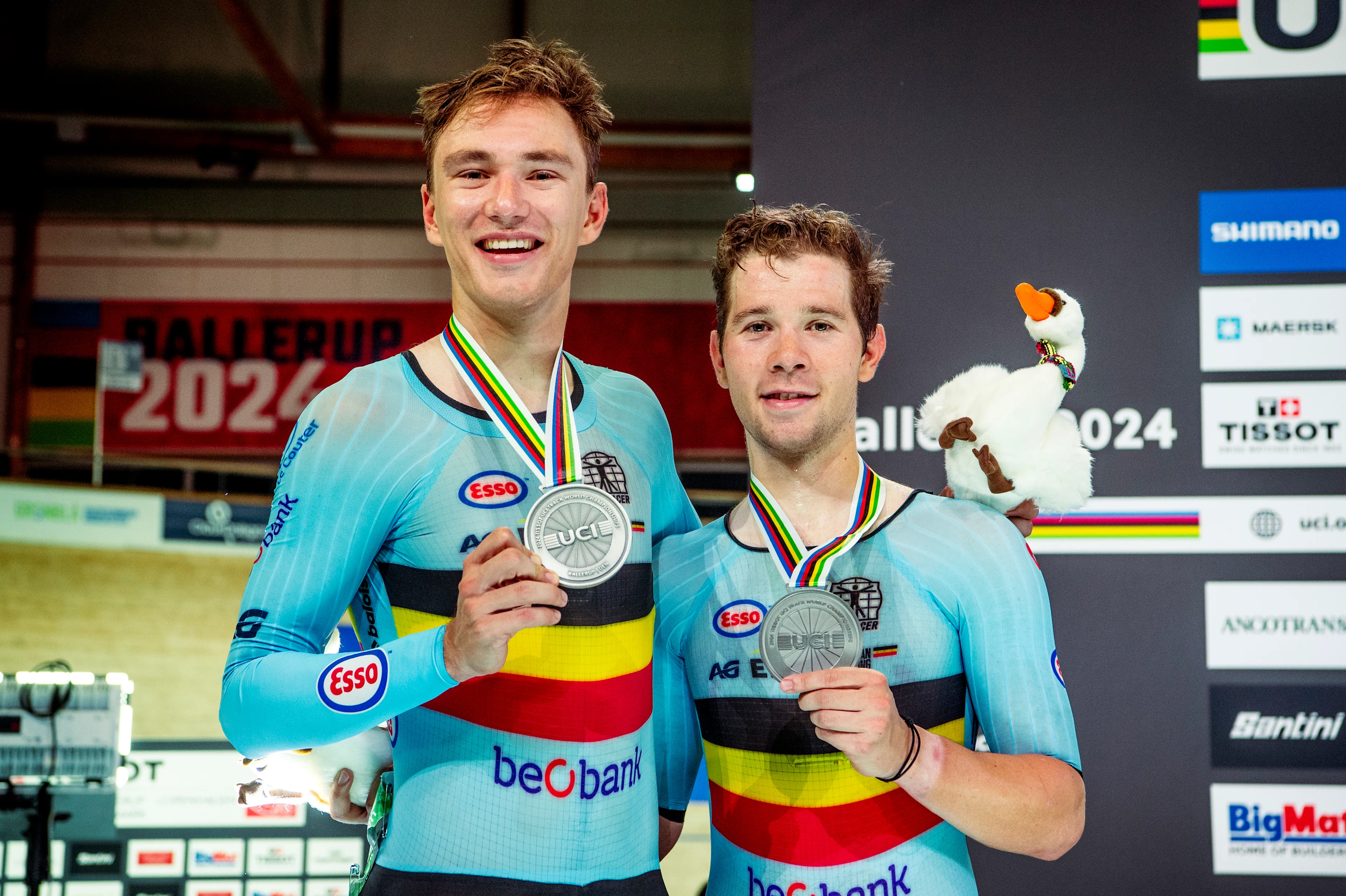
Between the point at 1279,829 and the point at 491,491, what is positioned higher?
the point at 491,491

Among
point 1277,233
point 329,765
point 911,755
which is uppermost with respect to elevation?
point 1277,233

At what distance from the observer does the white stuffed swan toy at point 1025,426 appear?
2311 mm

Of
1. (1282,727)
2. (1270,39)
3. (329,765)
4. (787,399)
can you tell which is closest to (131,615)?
(329,765)

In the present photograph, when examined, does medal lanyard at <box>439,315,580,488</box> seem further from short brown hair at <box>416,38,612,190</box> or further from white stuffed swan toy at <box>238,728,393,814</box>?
white stuffed swan toy at <box>238,728,393,814</box>

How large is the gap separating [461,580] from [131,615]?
25.1ft

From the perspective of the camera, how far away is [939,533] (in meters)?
2.29

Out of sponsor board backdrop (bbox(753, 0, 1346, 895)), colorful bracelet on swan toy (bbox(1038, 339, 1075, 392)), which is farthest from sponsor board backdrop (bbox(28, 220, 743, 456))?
colorful bracelet on swan toy (bbox(1038, 339, 1075, 392))

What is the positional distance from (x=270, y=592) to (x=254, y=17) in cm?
1013

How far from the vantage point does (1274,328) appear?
346cm

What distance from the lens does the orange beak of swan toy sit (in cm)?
237

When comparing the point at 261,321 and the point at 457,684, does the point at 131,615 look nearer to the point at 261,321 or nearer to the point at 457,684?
the point at 261,321

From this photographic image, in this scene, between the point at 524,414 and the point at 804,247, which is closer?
the point at 524,414

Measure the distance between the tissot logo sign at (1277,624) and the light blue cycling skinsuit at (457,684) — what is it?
2126mm

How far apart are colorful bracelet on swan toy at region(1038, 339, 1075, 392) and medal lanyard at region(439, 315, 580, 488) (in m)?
1.03
